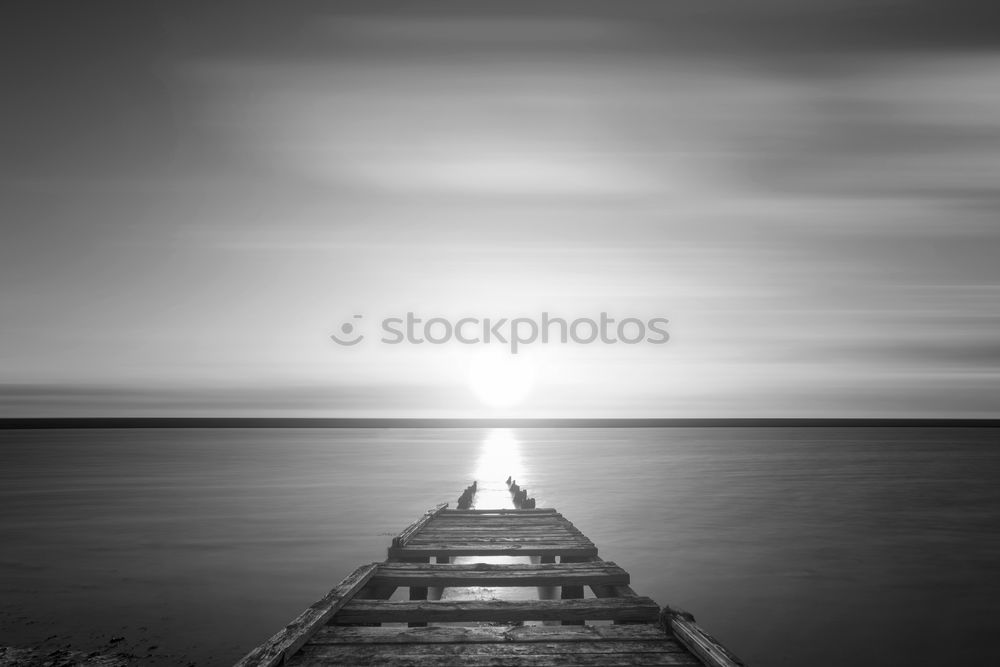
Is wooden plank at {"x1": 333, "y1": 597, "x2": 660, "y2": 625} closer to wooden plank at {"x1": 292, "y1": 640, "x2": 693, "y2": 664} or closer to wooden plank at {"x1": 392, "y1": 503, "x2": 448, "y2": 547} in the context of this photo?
wooden plank at {"x1": 292, "y1": 640, "x2": 693, "y2": 664}

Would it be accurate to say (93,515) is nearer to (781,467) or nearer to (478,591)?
(478,591)

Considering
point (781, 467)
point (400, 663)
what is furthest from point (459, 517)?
point (781, 467)

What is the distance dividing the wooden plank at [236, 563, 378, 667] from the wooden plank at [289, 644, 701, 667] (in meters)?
0.15

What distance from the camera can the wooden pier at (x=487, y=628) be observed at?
564 centimetres

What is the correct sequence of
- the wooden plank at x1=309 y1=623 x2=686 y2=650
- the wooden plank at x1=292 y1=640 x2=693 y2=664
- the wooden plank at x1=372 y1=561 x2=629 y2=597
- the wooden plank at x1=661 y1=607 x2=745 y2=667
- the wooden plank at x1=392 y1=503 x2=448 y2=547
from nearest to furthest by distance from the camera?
1. the wooden plank at x1=661 y1=607 x2=745 y2=667
2. the wooden plank at x1=292 y1=640 x2=693 y2=664
3. the wooden plank at x1=309 y1=623 x2=686 y2=650
4. the wooden plank at x1=372 y1=561 x2=629 y2=597
5. the wooden plank at x1=392 y1=503 x2=448 y2=547

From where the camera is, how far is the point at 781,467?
62.8 meters

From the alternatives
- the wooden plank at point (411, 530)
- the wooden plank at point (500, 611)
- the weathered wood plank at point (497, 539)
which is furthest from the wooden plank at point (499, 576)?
the weathered wood plank at point (497, 539)

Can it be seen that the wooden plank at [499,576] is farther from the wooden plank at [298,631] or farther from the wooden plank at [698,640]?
the wooden plank at [698,640]

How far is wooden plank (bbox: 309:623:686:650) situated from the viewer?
6.08 meters

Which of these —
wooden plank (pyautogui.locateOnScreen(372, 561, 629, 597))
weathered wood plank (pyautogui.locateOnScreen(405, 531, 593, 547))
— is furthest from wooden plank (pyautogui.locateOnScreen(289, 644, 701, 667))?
weathered wood plank (pyautogui.locateOnScreen(405, 531, 593, 547))

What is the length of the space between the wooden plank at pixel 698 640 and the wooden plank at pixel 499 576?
2565mm

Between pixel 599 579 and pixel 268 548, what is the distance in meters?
15.4

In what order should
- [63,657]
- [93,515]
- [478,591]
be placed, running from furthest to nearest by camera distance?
[93,515], [478,591], [63,657]

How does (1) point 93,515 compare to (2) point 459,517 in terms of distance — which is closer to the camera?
(2) point 459,517
